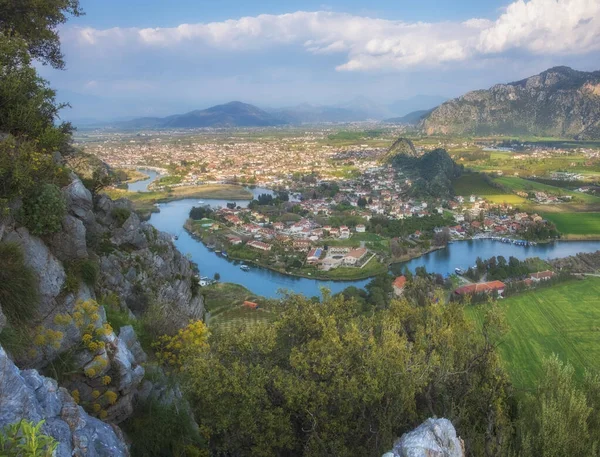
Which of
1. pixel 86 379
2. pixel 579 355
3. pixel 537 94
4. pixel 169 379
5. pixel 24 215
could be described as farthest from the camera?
pixel 537 94

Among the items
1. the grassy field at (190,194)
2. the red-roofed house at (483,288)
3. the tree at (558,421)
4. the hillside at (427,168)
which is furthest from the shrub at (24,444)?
the hillside at (427,168)

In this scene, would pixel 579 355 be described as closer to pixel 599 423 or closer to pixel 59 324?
pixel 599 423

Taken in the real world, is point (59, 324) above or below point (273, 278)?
above

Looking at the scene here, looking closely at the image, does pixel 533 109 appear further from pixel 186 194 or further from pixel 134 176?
pixel 134 176

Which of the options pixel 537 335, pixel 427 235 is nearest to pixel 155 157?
pixel 427 235

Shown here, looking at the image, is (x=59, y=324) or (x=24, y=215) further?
(x=24, y=215)

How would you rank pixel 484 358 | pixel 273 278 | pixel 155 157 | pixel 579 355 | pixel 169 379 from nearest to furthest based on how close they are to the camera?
pixel 169 379
pixel 484 358
pixel 579 355
pixel 273 278
pixel 155 157

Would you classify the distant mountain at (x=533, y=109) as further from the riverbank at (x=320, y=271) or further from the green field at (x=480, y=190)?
the riverbank at (x=320, y=271)
